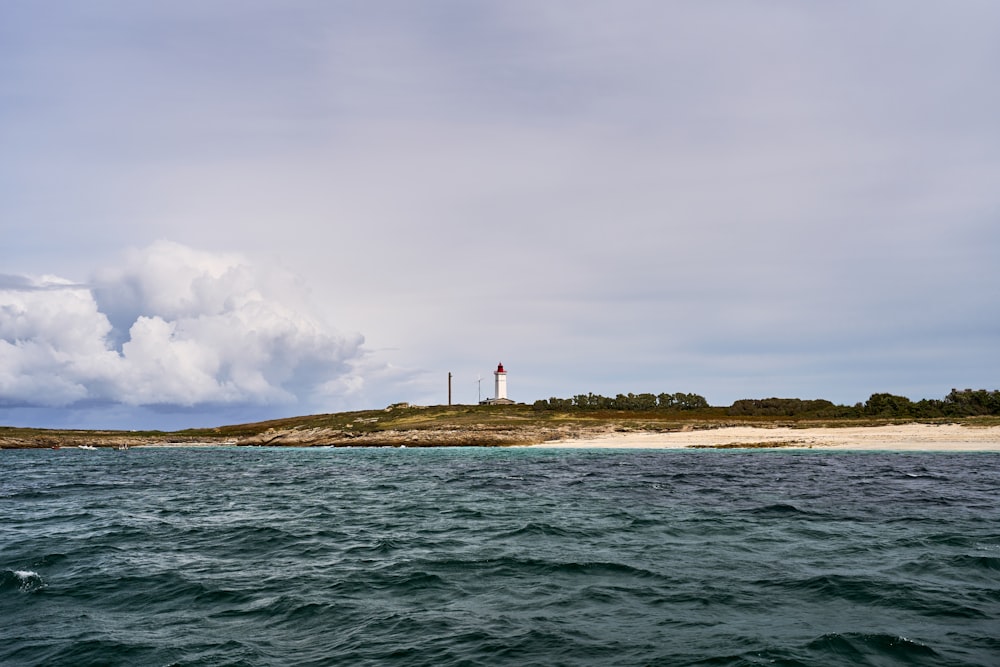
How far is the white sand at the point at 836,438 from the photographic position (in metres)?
73.4

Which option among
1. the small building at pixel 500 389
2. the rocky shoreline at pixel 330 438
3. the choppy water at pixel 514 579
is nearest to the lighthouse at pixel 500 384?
the small building at pixel 500 389

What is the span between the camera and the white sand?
241ft

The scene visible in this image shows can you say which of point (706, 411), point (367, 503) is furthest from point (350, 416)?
point (367, 503)

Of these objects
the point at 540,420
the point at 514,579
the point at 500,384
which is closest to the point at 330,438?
the point at 540,420

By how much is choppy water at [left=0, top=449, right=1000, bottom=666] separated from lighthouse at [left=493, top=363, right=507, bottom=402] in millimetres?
154557

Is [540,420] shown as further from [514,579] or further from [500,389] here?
[514,579]

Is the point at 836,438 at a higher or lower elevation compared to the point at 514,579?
lower

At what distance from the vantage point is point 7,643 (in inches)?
499

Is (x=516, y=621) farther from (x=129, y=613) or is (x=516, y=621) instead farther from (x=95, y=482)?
(x=95, y=482)

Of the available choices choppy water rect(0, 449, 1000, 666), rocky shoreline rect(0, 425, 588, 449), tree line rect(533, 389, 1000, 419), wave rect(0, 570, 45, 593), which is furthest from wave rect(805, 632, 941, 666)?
tree line rect(533, 389, 1000, 419)

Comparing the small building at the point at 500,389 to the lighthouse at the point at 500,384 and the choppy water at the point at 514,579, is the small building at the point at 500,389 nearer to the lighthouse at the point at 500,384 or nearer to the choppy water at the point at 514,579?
the lighthouse at the point at 500,384

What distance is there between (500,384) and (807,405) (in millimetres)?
85710

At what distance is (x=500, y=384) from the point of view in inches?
7461

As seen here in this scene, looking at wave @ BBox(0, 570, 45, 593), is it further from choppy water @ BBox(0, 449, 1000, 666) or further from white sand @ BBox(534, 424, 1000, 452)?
white sand @ BBox(534, 424, 1000, 452)
